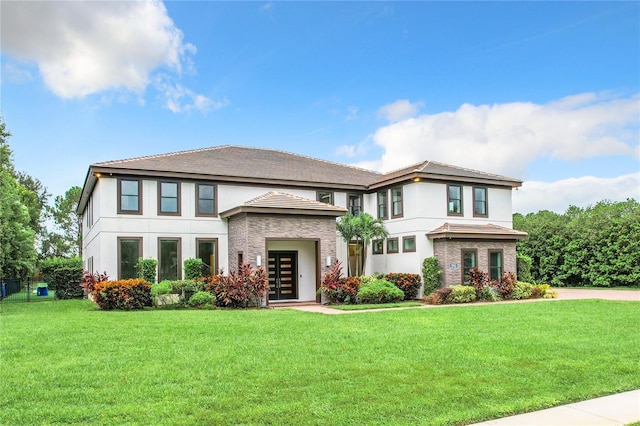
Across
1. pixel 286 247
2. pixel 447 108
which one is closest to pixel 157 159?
pixel 286 247

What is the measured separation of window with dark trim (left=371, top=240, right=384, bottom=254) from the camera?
25266 mm

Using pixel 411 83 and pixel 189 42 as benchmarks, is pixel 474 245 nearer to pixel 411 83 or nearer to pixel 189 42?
pixel 411 83

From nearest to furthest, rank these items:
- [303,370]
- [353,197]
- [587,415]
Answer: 1. [587,415]
2. [303,370]
3. [353,197]

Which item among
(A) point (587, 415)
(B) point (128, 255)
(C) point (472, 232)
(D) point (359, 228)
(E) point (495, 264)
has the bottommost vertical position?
(A) point (587, 415)

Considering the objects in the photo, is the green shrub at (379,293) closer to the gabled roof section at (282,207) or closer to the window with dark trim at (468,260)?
the gabled roof section at (282,207)

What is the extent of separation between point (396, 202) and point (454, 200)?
272 cm

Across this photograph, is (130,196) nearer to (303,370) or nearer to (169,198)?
(169,198)

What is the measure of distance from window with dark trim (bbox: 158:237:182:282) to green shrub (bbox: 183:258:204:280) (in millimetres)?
583

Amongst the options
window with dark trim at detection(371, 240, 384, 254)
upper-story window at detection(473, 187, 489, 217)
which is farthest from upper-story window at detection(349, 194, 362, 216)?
upper-story window at detection(473, 187, 489, 217)

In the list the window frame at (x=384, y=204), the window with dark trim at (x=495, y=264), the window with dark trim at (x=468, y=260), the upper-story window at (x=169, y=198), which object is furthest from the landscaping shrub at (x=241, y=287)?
the window with dark trim at (x=495, y=264)

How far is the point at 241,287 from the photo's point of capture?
731 inches

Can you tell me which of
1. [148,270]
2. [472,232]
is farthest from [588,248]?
[148,270]

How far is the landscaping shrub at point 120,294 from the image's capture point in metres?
17.3

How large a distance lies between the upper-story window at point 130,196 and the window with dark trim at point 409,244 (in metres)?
11.7
